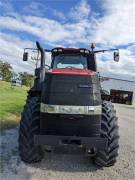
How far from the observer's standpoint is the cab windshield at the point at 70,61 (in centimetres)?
799

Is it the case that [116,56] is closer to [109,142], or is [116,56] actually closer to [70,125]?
[109,142]

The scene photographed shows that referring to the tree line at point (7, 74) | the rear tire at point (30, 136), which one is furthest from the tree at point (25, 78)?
the rear tire at point (30, 136)

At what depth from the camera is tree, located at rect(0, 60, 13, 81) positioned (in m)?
70.6

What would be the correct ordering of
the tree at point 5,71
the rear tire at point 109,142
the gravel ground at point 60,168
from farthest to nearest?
the tree at point 5,71 → the rear tire at point 109,142 → the gravel ground at point 60,168

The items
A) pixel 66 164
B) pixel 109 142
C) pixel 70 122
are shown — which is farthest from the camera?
pixel 66 164

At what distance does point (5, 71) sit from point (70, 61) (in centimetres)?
6485

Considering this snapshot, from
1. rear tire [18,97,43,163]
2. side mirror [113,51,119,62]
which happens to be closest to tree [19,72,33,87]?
side mirror [113,51,119,62]

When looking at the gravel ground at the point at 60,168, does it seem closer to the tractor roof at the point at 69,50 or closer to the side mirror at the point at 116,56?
the tractor roof at the point at 69,50

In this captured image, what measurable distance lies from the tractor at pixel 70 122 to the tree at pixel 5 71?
65.8 metres

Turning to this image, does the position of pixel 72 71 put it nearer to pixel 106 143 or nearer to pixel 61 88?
pixel 61 88

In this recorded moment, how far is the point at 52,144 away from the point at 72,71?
155 centimetres

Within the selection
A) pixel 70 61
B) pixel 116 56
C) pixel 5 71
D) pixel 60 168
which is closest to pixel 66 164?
pixel 60 168

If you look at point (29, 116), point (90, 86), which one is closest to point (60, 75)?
point (90, 86)

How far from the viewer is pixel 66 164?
21.4 feet
